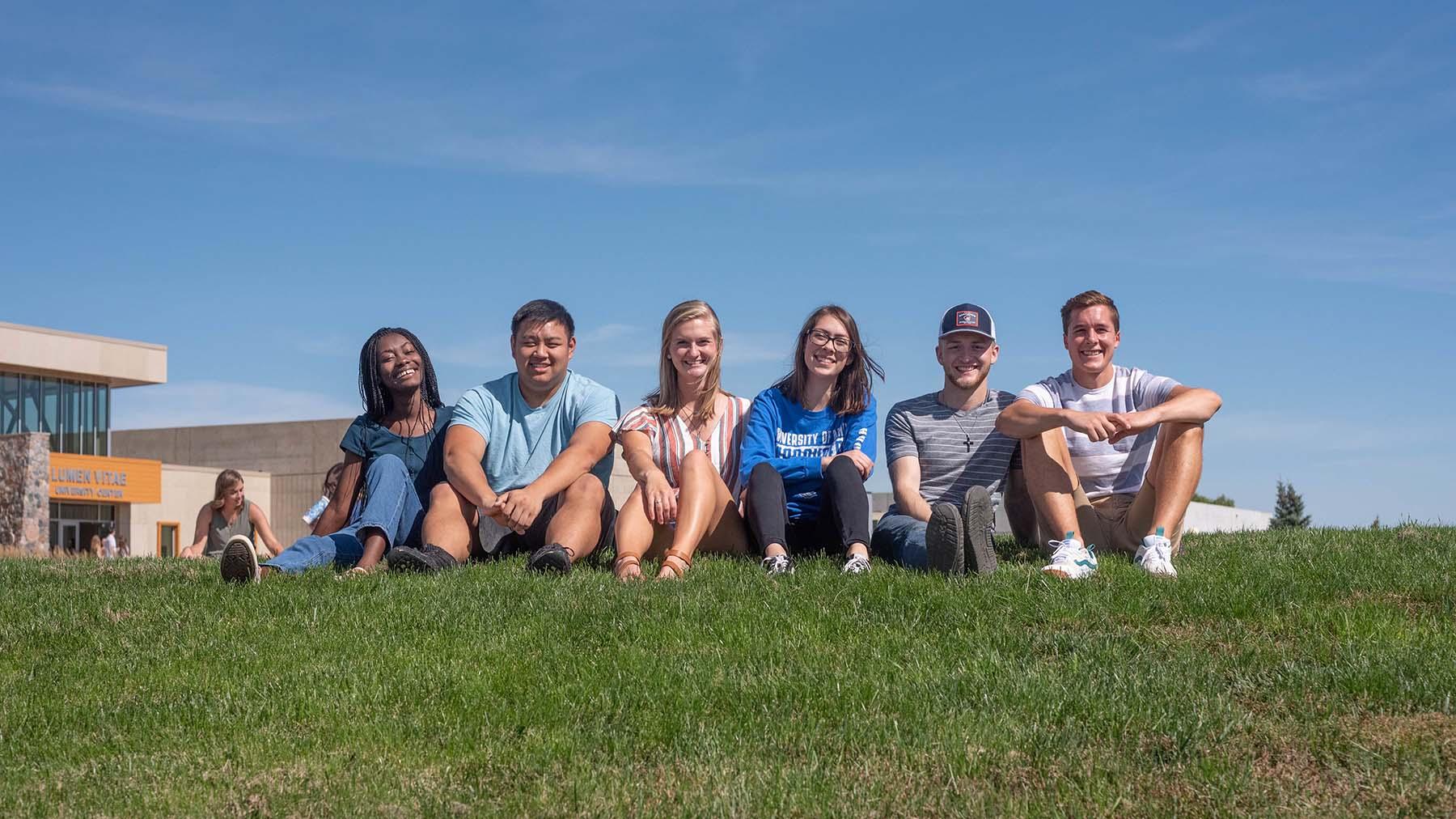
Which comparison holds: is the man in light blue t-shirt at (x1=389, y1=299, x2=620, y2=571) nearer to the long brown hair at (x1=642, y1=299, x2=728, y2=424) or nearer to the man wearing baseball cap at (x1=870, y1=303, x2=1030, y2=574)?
the long brown hair at (x1=642, y1=299, x2=728, y2=424)

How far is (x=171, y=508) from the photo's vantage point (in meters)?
50.5

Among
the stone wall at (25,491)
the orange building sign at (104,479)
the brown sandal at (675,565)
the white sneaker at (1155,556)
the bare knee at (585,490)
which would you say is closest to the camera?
the white sneaker at (1155,556)

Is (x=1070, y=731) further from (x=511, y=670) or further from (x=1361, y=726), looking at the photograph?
(x=511, y=670)

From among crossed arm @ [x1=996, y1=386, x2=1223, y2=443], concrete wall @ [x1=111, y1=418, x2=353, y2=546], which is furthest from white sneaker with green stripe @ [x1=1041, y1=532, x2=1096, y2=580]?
concrete wall @ [x1=111, y1=418, x2=353, y2=546]

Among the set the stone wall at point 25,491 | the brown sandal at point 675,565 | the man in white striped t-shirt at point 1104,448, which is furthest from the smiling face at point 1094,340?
the stone wall at point 25,491

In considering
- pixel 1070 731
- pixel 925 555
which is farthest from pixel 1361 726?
pixel 925 555

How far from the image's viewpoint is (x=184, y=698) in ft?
16.4

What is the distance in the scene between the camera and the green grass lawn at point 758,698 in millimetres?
3762

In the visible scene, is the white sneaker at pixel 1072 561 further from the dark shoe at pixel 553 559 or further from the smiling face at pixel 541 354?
the smiling face at pixel 541 354

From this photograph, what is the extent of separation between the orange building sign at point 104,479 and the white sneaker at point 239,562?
142ft

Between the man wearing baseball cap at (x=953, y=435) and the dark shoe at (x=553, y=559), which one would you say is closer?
the dark shoe at (x=553, y=559)

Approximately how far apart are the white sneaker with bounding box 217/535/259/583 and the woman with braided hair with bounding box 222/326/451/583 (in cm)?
59

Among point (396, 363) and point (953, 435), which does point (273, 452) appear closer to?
point (396, 363)

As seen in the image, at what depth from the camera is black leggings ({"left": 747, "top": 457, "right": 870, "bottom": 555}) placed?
7.57m
